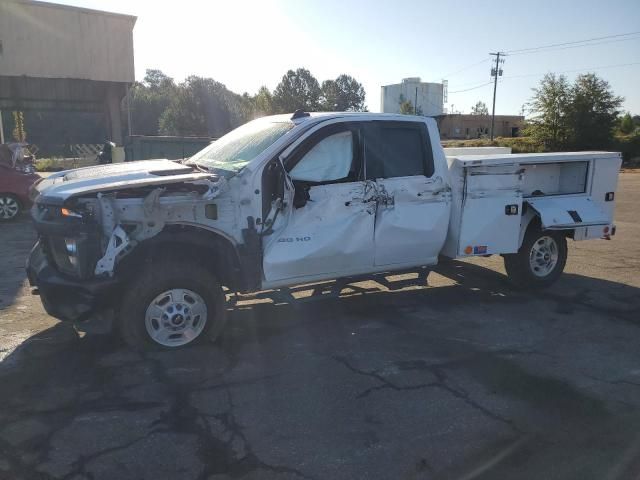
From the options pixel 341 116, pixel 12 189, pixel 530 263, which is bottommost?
pixel 530 263

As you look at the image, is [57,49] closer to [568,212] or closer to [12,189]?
[12,189]

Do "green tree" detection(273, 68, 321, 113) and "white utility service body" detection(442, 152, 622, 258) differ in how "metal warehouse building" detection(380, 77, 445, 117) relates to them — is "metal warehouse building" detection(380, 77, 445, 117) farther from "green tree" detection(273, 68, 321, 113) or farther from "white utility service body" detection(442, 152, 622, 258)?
"white utility service body" detection(442, 152, 622, 258)

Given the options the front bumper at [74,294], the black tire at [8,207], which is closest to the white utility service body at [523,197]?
the front bumper at [74,294]

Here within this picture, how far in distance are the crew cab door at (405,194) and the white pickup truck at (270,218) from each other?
14 millimetres

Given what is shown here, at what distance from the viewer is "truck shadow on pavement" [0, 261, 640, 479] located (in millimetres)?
3088

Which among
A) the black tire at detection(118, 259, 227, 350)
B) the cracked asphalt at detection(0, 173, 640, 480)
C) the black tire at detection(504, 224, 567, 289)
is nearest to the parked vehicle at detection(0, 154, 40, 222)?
the cracked asphalt at detection(0, 173, 640, 480)

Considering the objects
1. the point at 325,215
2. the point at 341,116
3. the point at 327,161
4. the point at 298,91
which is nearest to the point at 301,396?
the point at 325,215

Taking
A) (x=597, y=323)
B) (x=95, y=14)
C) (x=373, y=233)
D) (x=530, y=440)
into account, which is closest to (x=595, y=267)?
(x=597, y=323)

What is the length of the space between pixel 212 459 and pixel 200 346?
1.76 m

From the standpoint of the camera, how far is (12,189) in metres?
11.5

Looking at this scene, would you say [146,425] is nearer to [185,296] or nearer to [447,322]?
[185,296]

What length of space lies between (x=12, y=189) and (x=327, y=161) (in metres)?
9.32

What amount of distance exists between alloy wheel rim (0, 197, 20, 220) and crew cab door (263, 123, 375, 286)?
361 inches

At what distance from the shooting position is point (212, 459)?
121 inches
